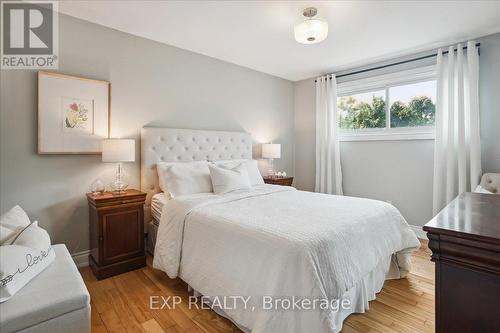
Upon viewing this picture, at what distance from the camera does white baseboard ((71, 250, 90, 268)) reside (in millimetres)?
2633

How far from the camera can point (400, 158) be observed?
12.0 feet

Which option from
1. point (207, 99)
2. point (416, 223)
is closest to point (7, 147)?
point (207, 99)

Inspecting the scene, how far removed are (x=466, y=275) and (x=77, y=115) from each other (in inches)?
122

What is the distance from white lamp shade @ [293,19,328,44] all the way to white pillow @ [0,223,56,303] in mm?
2574

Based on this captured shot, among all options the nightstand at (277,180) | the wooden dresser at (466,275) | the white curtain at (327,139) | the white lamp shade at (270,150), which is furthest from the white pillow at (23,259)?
the white curtain at (327,139)

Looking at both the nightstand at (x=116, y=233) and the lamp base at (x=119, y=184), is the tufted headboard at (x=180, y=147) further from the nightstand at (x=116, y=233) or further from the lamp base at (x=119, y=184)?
the nightstand at (x=116, y=233)

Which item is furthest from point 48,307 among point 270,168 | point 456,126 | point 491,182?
point 456,126

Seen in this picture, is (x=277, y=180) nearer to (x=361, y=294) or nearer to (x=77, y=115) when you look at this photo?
(x=361, y=294)

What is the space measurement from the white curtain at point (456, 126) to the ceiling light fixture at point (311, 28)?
1.88m

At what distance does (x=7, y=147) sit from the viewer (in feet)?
7.39

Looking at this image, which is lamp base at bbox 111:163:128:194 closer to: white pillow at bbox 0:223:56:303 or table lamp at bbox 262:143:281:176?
white pillow at bbox 0:223:56:303

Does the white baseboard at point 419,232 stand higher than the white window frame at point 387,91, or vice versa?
the white window frame at point 387,91

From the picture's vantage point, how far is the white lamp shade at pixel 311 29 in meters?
2.33

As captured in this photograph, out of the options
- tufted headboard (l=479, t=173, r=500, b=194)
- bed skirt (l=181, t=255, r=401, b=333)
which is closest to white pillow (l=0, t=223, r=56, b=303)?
bed skirt (l=181, t=255, r=401, b=333)
